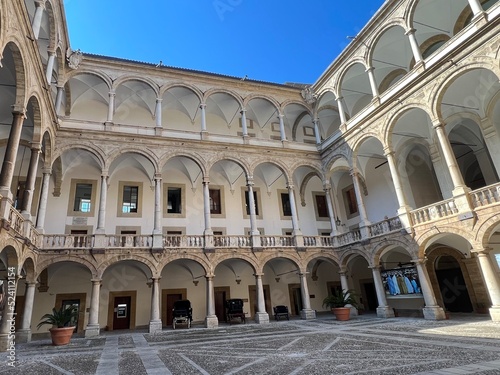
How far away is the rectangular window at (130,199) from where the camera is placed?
1806 cm

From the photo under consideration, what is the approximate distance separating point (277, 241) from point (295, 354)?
9.85m

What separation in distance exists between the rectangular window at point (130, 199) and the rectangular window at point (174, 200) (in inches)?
72.3

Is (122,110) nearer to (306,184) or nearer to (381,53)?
(306,184)

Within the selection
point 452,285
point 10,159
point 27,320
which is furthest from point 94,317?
point 452,285

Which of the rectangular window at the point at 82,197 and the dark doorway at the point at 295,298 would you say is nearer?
the rectangular window at the point at 82,197

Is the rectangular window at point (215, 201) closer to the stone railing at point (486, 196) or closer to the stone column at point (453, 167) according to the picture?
the stone column at point (453, 167)

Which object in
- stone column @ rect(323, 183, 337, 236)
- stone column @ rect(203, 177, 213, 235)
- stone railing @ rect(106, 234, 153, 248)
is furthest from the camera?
stone column @ rect(323, 183, 337, 236)

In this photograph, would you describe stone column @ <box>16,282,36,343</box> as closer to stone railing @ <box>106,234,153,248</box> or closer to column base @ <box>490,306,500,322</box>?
stone railing @ <box>106,234,153,248</box>

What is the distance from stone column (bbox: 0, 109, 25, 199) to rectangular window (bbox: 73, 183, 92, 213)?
7.74m

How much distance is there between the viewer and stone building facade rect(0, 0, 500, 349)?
12.1 meters

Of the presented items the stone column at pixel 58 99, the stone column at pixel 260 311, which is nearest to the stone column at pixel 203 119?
Answer: the stone column at pixel 58 99

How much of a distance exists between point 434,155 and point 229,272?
42.2 feet

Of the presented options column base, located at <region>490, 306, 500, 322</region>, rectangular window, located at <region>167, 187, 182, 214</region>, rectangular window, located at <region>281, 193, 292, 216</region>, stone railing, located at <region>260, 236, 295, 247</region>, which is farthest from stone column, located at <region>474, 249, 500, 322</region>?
rectangular window, located at <region>167, 187, 182, 214</region>

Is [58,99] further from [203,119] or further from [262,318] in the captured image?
[262,318]
